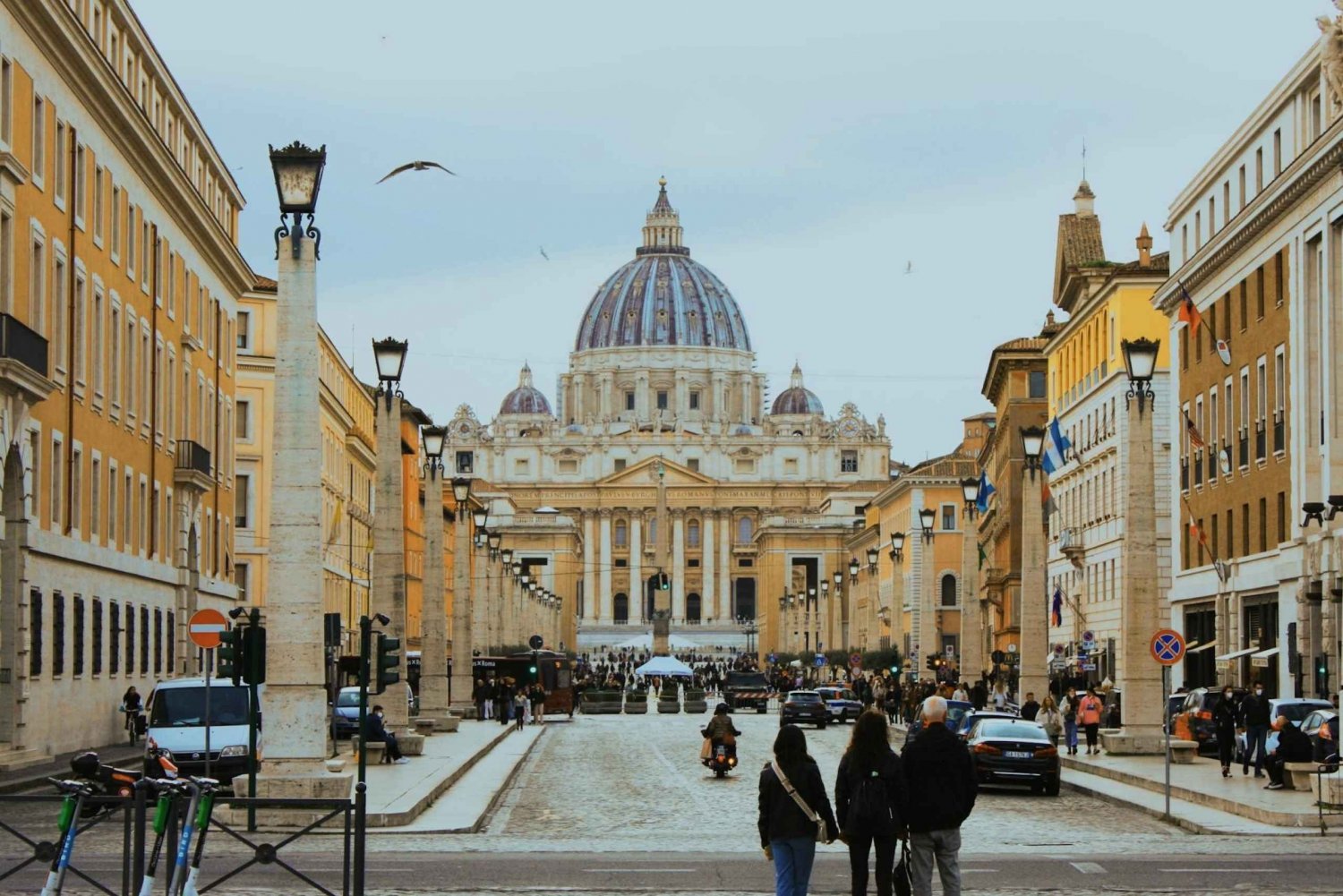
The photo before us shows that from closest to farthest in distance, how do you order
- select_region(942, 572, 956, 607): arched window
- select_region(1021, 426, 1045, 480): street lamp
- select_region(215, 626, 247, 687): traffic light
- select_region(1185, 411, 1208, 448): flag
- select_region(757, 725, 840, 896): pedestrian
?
select_region(757, 725, 840, 896): pedestrian
select_region(215, 626, 247, 687): traffic light
select_region(1021, 426, 1045, 480): street lamp
select_region(1185, 411, 1208, 448): flag
select_region(942, 572, 956, 607): arched window

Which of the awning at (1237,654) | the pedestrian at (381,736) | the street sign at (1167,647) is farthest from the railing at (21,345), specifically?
the awning at (1237,654)

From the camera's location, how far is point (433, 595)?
53.1 m

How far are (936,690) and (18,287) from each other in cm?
2792

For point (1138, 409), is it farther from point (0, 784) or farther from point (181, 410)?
point (181, 410)

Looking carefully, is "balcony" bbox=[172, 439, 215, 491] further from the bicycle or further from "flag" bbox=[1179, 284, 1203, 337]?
the bicycle

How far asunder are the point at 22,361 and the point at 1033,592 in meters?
21.4

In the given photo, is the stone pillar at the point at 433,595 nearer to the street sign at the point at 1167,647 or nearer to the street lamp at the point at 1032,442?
the street lamp at the point at 1032,442

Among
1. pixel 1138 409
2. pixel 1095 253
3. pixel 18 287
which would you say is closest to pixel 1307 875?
pixel 1138 409

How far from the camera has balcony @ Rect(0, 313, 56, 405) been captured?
36312 mm

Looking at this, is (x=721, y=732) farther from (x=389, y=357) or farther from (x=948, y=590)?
(x=948, y=590)

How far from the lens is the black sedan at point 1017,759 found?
34562mm

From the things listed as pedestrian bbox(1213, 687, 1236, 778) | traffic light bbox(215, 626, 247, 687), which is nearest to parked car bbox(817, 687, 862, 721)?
pedestrian bbox(1213, 687, 1236, 778)

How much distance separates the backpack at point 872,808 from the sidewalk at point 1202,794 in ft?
37.4

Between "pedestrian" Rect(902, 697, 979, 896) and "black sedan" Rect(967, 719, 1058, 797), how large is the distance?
1844cm
